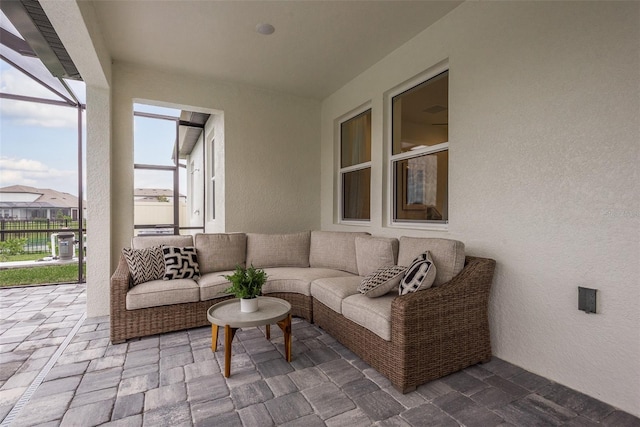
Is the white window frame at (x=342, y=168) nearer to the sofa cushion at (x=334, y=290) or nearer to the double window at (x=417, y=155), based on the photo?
the double window at (x=417, y=155)

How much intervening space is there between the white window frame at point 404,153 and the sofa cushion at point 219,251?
182 centimetres

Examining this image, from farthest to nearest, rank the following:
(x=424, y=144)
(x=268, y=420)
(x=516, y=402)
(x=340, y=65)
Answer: (x=340, y=65) → (x=424, y=144) → (x=516, y=402) → (x=268, y=420)

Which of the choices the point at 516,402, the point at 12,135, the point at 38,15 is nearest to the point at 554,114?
the point at 516,402

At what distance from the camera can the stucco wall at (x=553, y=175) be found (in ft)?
5.69

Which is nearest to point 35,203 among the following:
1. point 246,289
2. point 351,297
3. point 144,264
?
point 144,264

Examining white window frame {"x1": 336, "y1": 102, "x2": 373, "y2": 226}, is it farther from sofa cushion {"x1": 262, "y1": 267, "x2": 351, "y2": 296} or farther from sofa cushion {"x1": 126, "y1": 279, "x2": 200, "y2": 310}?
sofa cushion {"x1": 126, "y1": 279, "x2": 200, "y2": 310}

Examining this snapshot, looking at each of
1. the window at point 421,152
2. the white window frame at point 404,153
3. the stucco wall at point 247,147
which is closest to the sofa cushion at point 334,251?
the white window frame at point 404,153

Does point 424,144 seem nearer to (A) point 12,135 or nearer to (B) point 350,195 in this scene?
(B) point 350,195

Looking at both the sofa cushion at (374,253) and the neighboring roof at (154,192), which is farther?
the neighboring roof at (154,192)

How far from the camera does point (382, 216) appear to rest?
3.63m

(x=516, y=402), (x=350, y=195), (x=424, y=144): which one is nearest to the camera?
(x=516, y=402)

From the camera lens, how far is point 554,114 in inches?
80.2

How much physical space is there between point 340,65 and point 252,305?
290 cm

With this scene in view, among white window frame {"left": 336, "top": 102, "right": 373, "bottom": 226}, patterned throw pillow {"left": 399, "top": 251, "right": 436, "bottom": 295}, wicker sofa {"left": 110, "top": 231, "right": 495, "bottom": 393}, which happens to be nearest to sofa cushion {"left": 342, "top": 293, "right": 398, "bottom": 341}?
wicker sofa {"left": 110, "top": 231, "right": 495, "bottom": 393}
